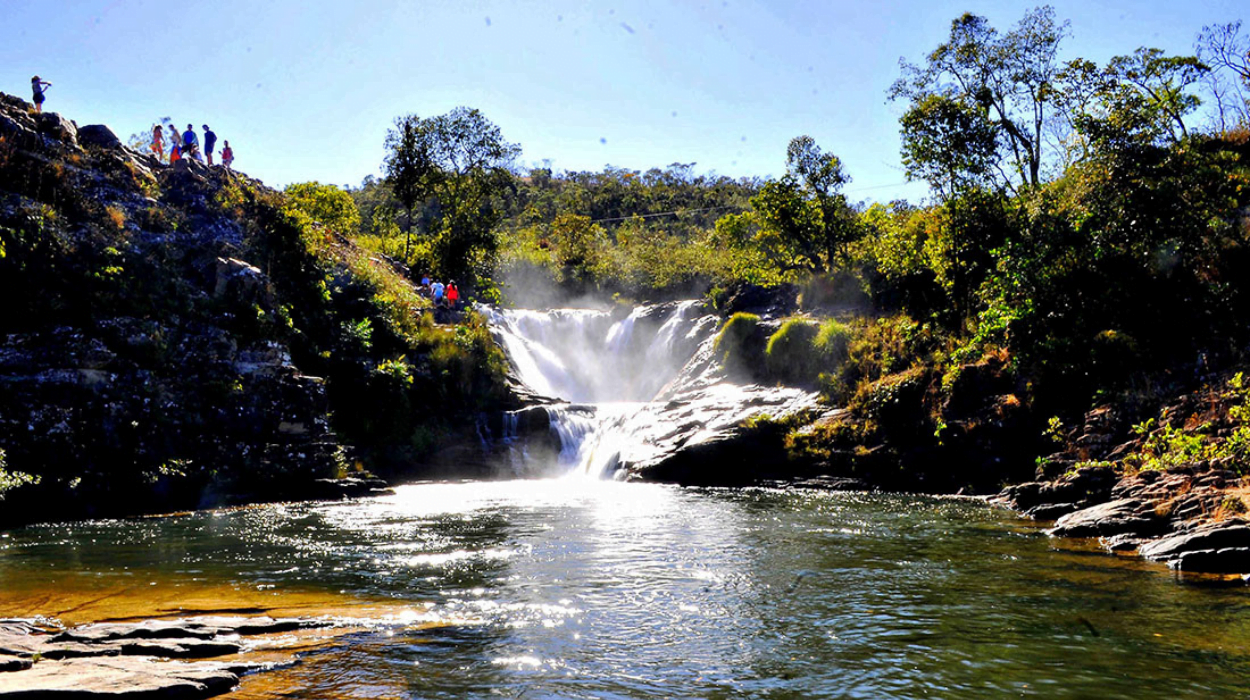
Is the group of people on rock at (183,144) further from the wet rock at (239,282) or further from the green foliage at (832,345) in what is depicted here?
the green foliage at (832,345)

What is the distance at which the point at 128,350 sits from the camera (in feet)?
80.3

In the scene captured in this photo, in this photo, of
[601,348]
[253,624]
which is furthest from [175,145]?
[253,624]

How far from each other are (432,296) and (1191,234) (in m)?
31.5

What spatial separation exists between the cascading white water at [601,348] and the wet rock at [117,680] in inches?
1251

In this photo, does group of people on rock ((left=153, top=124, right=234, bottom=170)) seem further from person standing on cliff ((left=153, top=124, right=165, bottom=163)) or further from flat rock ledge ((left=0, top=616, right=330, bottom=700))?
flat rock ledge ((left=0, top=616, right=330, bottom=700))

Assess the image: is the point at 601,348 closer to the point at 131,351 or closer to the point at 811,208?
the point at 811,208

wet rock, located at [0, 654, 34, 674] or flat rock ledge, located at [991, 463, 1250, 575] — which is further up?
wet rock, located at [0, 654, 34, 674]

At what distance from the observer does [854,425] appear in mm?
30406

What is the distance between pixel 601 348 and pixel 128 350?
2611cm

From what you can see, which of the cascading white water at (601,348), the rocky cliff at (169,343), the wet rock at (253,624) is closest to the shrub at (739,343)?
the cascading white water at (601,348)

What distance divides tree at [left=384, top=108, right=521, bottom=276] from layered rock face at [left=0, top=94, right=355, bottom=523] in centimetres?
1656

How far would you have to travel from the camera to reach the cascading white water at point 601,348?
43344 mm

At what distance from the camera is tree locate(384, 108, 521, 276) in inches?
1849

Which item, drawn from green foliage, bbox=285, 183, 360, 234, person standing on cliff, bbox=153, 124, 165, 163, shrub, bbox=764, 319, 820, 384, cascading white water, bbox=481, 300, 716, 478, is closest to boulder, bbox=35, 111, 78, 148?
person standing on cliff, bbox=153, 124, 165, 163
